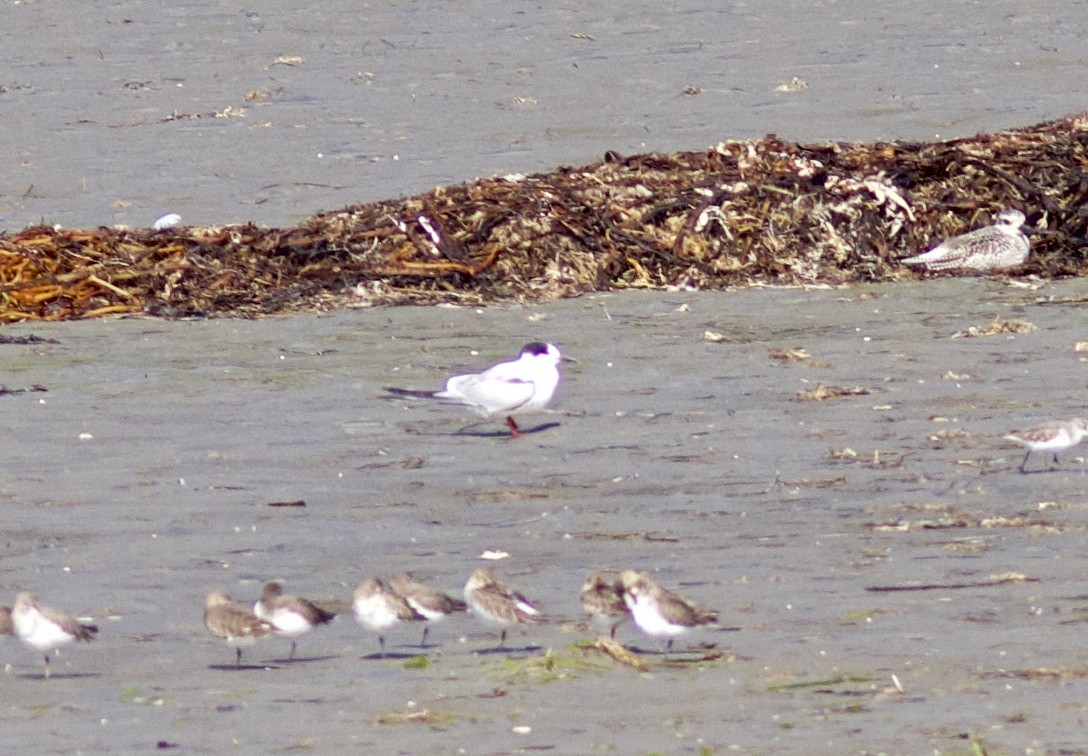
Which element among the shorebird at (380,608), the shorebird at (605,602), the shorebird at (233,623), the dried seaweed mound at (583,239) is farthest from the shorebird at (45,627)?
the dried seaweed mound at (583,239)

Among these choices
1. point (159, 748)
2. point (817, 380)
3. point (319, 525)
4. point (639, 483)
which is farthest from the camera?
point (817, 380)

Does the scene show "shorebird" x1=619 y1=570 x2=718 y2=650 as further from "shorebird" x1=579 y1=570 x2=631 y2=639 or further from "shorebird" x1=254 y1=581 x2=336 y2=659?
"shorebird" x1=254 y1=581 x2=336 y2=659

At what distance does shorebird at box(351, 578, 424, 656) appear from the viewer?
554 cm

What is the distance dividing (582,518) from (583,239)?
5164 mm

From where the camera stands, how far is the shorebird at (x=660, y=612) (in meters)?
5.38

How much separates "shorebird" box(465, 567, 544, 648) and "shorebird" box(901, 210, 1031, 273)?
6.58 m

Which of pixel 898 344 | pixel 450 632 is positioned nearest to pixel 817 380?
pixel 898 344

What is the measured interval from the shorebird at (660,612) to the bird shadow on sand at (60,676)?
1415 mm

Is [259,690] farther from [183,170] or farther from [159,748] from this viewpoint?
[183,170]

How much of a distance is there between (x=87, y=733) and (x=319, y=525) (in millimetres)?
2180

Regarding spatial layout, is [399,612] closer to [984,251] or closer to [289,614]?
[289,614]

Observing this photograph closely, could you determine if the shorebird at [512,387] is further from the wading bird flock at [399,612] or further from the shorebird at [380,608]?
the shorebird at [380,608]

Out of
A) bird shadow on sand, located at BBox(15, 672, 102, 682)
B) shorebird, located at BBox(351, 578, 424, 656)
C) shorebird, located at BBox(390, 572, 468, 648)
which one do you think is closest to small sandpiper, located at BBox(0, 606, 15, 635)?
bird shadow on sand, located at BBox(15, 672, 102, 682)

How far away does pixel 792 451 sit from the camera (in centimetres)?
790
